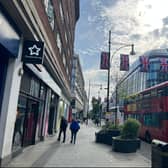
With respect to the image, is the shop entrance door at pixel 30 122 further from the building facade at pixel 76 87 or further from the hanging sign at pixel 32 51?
the building facade at pixel 76 87

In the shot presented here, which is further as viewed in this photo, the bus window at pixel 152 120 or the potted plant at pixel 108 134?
the bus window at pixel 152 120

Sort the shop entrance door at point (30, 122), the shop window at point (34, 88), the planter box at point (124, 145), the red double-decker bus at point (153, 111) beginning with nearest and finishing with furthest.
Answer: the shop entrance door at point (30, 122), the shop window at point (34, 88), the planter box at point (124, 145), the red double-decker bus at point (153, 111)

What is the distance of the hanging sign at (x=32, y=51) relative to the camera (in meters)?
8.81

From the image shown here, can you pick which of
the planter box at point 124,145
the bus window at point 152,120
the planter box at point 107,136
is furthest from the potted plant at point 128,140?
the bus window at point 152,120

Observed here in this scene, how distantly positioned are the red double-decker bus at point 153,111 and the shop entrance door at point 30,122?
8527 millimetres

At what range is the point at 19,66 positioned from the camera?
8812 mm

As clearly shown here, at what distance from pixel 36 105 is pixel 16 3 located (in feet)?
25.8

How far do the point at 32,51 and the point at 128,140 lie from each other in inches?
286

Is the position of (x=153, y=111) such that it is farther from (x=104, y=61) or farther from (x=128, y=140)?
(x=128, y=140)

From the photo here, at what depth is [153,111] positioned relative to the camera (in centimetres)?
1742

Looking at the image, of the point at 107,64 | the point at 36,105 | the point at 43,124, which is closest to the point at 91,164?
the point at 36,105

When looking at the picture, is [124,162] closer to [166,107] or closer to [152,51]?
[166,107]

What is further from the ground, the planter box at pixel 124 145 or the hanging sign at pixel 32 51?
the hanging sign at pixel 32 51

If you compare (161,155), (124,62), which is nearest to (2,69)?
(161,155)
